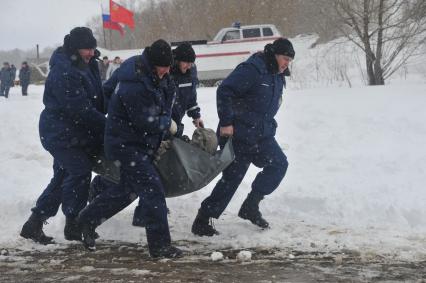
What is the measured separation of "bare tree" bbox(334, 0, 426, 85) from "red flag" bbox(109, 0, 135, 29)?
12.0 meters

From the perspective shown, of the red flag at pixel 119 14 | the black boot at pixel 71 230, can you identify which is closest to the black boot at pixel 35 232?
the black boot at pixel 71 230

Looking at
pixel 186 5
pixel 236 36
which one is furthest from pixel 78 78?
pixel 186 5

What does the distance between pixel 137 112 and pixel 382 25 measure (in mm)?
9887

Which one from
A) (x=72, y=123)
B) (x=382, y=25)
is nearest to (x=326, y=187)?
(x=72, y=123)

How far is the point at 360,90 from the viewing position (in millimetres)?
10883

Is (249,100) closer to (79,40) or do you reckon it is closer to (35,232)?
(79,40)

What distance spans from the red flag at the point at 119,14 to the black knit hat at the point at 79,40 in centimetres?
1864

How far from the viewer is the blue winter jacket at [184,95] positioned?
17.5ft

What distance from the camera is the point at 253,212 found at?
5.35 metres

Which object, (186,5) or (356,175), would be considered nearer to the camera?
(356,175)

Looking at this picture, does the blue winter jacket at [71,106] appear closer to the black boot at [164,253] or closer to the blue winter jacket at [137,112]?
the blue winter jacket at [137,112]

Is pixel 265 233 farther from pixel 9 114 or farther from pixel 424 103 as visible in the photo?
pixel 9 114

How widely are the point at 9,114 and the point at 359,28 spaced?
7953mm

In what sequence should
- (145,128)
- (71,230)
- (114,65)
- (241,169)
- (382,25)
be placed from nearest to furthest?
(145,128), (71,230), (241,169), (382,25), (114,65)
